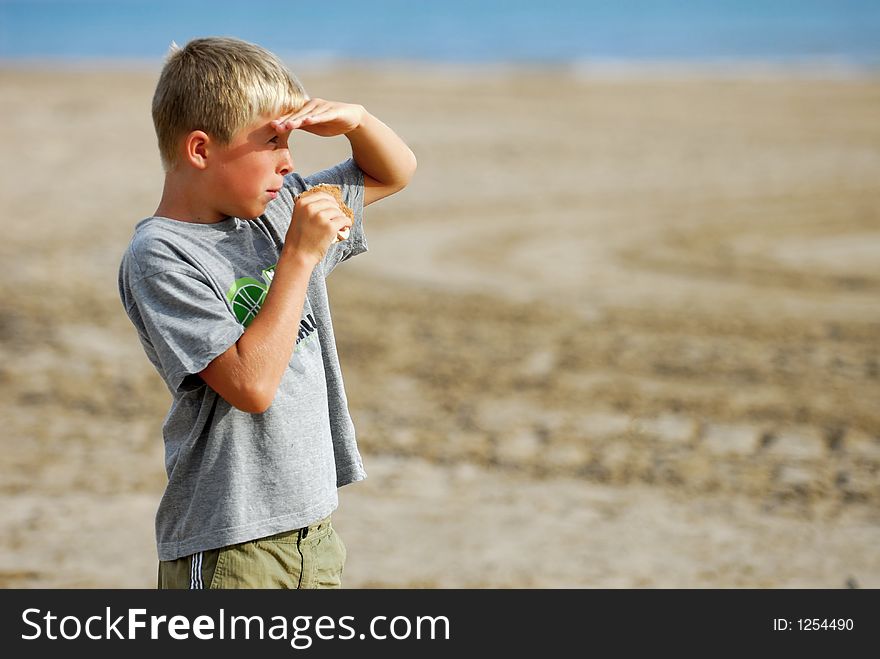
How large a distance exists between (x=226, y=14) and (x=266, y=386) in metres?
129

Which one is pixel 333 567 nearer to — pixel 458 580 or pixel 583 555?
pixel 458 580

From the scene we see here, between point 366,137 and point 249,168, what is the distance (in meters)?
0.39

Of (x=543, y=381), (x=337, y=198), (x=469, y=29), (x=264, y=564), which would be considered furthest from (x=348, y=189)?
(x=469, y=29)

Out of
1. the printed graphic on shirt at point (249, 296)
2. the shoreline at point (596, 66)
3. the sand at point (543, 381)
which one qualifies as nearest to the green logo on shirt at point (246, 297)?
the printed graphic on shirt at point (249, 296)

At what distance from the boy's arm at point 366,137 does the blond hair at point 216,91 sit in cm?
6

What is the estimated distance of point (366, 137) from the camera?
235 cm

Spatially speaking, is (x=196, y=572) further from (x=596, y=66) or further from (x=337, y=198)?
(x=596, y=66)

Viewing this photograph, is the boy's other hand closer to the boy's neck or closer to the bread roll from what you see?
the bread roll

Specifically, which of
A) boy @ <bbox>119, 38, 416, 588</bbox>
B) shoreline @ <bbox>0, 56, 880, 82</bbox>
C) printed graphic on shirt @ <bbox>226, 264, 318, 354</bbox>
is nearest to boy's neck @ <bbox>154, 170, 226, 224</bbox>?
boy @ <bbox>119, 38, 416, 588</bbox>

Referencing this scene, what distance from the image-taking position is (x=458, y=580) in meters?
4.03

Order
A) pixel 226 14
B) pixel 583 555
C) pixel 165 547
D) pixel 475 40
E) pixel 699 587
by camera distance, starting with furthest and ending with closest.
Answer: pixel 226 14 < pixel 475 40 < pixel 583 555 < pixel 699 587 < pixel 165 547

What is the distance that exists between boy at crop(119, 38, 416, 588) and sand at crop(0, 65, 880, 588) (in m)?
2.01

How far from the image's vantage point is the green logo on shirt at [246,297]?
208cm
